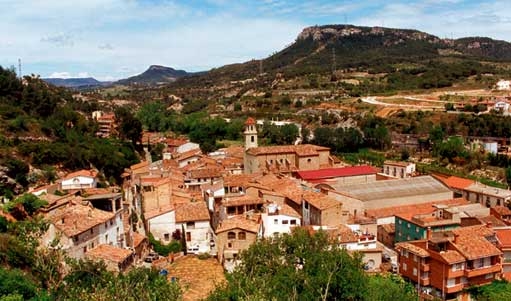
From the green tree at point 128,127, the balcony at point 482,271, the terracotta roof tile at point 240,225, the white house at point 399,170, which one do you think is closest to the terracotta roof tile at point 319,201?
the terracotta roof tile at point 240,225

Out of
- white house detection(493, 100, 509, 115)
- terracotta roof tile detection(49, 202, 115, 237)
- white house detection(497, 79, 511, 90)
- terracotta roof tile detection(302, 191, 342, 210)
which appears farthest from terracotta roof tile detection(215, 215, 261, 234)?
white house detection(497, 79, 511, 90)

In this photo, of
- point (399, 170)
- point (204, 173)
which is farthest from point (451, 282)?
point (399, 170)

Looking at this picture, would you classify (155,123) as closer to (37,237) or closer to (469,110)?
(469,110)

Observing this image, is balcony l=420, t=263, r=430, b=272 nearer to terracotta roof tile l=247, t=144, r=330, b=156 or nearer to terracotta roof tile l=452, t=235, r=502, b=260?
terracotta roof tile l=452, t=235, r=502, b=260

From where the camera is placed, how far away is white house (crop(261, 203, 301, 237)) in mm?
31578

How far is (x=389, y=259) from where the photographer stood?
31.7 meters

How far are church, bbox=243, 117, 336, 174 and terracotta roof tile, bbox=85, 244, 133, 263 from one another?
2380 centimetres

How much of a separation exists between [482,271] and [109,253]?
2035 cm

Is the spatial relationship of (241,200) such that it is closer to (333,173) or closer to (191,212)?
(191,212)

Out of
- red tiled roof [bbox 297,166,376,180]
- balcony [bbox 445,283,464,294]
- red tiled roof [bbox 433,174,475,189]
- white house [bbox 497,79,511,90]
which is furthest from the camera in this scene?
white house [bbox 497,79,511,90]

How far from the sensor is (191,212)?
33094mm

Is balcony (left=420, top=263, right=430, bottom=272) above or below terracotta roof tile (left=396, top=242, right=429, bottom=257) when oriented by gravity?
below

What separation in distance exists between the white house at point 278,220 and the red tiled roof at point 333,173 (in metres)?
13.1

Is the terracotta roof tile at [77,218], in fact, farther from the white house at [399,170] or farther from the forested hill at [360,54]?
the forested hill at [360,54]
